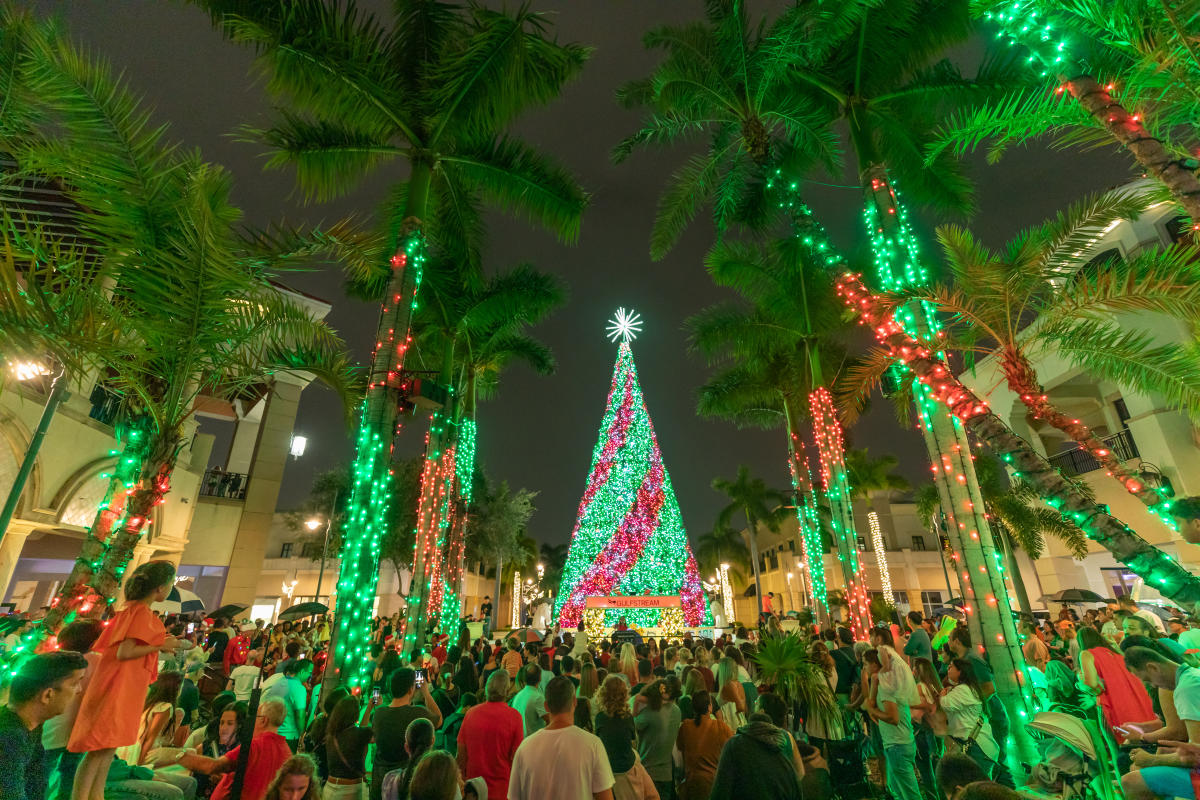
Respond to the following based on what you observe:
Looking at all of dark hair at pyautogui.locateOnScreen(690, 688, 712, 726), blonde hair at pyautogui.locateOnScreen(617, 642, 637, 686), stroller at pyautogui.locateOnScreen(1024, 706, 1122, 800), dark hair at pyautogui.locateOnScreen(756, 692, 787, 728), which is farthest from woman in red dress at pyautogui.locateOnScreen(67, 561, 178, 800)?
stroller at pyautogui.locateOnScreen(1024, 706, 1122, 800)

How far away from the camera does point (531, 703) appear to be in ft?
18.4

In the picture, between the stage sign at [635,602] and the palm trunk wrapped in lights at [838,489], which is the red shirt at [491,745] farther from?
the stage sign at [635,602]

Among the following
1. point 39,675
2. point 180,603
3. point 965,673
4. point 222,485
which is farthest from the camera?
point 222,485

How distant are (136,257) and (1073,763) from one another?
419 inches

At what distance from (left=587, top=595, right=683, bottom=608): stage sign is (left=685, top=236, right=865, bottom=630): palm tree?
5830 mm

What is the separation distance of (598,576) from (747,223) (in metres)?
13.7

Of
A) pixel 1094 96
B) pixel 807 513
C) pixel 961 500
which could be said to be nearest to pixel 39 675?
pixel 1094 96

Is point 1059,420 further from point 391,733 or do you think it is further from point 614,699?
point 391,733

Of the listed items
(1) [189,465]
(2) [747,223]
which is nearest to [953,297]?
(2) [747,223]

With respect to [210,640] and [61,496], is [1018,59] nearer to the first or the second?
[210,640]

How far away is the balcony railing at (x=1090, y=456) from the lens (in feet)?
69.0

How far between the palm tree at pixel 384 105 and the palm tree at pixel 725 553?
38.9 meters

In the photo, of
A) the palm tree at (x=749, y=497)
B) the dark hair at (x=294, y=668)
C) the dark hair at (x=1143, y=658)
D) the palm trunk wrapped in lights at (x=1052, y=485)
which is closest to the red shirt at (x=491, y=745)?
the dark hair at (x=294, y=668)

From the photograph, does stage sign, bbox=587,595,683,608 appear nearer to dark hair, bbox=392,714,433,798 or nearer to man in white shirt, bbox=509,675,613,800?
dark hair, bbox=392,714,433,798
